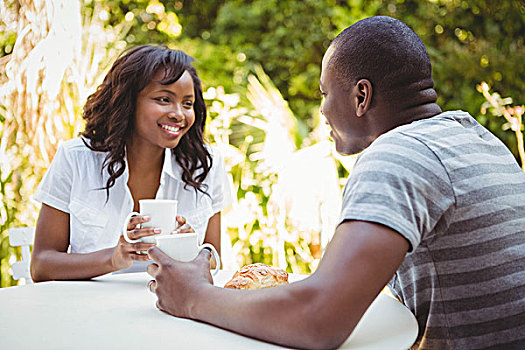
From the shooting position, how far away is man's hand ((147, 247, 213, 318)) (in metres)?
1.30

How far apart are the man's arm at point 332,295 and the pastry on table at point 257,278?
301 mm

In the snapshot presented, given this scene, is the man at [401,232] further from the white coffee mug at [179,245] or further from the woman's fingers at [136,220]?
the woman's fingers at [136,220]

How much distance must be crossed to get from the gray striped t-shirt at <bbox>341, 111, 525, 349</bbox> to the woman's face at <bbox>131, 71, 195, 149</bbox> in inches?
49.9

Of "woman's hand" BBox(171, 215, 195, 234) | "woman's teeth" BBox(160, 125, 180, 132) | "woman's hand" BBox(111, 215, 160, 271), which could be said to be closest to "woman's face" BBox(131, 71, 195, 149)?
"woman's teeth" BBox(160, 125, 180, 132)

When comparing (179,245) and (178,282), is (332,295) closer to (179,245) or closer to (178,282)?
(178,282)

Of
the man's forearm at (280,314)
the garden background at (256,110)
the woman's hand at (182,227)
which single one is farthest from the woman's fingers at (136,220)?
the garden background at (256,110)

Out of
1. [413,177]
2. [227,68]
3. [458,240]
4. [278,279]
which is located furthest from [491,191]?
[227,68]

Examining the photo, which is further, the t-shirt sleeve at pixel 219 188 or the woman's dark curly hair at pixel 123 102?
the t-shirt sleeve at pixel 219 188

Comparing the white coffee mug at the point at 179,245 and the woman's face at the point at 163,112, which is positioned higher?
the woman's face at the point at 163,112

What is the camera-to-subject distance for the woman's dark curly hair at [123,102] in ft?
7.75

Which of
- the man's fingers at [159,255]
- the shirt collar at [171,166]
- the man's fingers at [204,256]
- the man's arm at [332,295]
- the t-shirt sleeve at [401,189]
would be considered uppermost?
the t-shirt sleeve at [401,189]

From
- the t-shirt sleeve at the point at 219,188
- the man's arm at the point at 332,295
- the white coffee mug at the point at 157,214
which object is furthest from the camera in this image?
the t-shirt sleeve at the point at 219,188

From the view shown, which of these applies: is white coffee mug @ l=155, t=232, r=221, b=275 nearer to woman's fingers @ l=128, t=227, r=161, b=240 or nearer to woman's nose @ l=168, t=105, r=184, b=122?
woman's fingers @ l=128, t=227, r=161, b=240

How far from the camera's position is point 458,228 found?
123 centimetres
